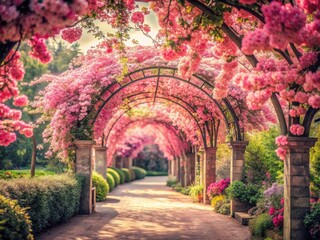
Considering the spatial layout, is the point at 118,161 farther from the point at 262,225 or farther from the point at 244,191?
the point at 262,225

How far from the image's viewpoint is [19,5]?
178 inches

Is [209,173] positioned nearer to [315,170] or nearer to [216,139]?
[216,139]

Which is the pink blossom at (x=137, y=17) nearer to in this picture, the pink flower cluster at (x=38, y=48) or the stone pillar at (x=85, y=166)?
the pink flower cluster at (x=38, y=48)

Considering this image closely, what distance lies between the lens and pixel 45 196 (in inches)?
357

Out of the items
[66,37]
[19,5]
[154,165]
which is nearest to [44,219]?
[66,37]

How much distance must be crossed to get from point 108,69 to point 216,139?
226 inches

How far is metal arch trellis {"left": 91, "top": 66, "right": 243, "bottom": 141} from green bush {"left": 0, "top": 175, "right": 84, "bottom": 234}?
2805mm

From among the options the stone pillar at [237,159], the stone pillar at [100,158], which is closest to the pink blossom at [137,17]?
the stone pillar at [237,159]

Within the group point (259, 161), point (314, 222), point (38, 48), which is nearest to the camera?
point (38, 48)

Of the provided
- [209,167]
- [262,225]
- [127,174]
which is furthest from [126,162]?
[262,225]

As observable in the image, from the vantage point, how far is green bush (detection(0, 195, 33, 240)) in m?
5.18

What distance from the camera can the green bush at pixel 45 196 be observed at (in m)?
7.79

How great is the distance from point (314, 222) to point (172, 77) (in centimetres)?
734

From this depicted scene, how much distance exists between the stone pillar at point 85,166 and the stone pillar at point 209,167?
5517mm
